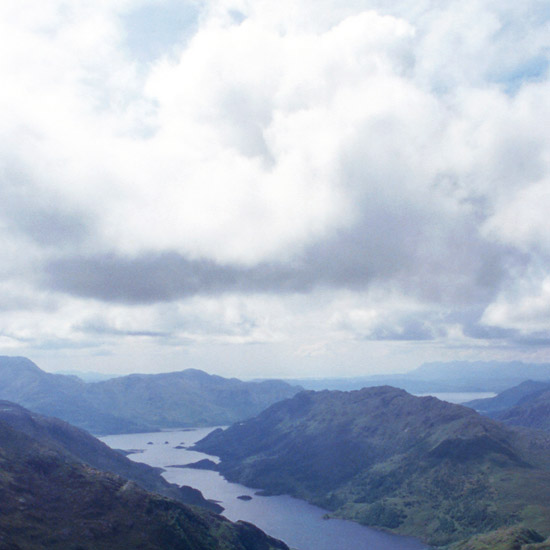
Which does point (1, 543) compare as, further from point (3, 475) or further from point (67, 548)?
point (3, 475)

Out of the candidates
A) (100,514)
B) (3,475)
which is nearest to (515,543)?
(100,514)

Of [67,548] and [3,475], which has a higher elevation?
[3,475]

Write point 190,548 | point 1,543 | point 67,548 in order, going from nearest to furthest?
point 1,543, point 67,548, point 190,548

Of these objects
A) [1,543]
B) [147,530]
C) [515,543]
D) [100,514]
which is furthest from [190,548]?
[515,543]

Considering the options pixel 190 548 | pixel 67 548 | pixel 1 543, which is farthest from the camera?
pixel 190 548

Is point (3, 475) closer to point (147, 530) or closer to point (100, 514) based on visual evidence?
point (100, 514)

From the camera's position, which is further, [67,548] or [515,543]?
[515,543]


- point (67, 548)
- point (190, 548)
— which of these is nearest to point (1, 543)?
point (67, 548)

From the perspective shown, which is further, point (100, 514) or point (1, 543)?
point (100, 514)

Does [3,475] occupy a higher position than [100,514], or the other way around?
[3,475]
